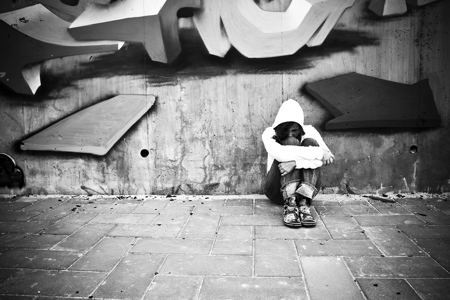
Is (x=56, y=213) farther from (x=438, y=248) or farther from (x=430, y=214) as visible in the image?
(x=430, y=214)

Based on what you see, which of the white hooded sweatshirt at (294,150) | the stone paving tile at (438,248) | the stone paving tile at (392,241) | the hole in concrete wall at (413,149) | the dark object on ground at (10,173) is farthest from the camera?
the dark object on ground at (10,173)

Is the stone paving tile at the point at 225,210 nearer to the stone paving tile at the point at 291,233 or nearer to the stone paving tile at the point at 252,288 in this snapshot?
the stone paving tile at the point at 291,233

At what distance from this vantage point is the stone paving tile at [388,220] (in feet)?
10.4

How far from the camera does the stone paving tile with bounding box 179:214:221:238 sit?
3025mm

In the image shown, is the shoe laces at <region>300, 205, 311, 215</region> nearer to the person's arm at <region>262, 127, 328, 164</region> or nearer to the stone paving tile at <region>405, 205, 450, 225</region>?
the person's arm at <region>262, 127, 328, 164</region>

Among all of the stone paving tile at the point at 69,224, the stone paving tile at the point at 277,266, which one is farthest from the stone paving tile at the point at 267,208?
the stone paving tile at the point at 69,224

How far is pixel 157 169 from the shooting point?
423 cm

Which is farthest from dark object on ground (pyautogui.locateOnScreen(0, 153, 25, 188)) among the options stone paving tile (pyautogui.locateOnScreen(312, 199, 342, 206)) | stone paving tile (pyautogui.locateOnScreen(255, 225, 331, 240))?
stone paving tile (pyautogui.locateOnScreen(312, 199, 342, 206))

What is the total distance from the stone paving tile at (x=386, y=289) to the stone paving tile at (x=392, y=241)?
0.44 meters

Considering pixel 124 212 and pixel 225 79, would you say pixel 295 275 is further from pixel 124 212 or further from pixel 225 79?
pixel 225 79

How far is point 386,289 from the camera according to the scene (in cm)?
209

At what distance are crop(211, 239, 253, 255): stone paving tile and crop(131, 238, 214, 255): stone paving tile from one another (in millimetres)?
69

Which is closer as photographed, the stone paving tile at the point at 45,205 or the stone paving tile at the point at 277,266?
the stone paving tile at the point at 277,266

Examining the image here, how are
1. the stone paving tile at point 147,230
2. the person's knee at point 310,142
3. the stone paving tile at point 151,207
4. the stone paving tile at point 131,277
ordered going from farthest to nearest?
the stone paving tile at point 151,207 → the person's knee at point 310,142 → the stone paving tile at point 147,230 → the stone paving tile at point 131,277
